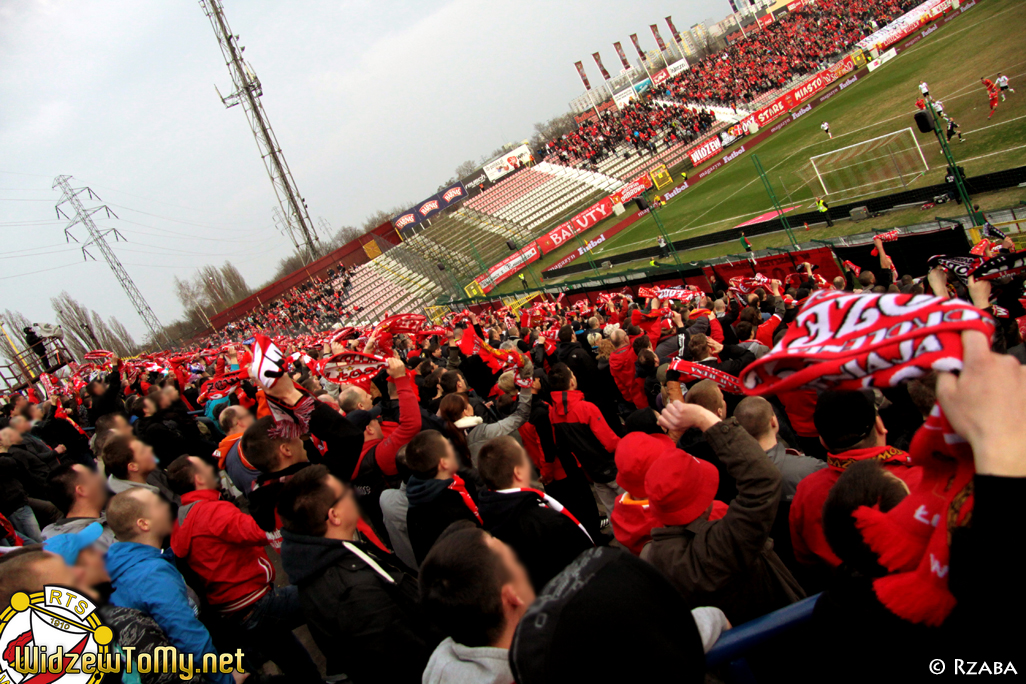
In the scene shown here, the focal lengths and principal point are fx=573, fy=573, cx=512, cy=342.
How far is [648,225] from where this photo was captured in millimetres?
37969

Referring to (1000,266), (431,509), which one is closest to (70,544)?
(431,509)

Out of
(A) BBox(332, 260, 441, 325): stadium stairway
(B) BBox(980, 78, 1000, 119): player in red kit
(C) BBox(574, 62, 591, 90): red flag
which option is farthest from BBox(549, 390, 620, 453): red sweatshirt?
(C) BBox(574, 62, 591, 90): red flag

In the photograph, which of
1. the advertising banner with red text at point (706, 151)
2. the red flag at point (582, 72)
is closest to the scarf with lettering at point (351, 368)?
the advertising banner with red text at point (706, 151)

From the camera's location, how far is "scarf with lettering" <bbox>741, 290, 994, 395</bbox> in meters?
1.32

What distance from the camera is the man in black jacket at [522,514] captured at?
3090 mm

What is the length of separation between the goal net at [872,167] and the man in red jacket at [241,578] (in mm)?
24610

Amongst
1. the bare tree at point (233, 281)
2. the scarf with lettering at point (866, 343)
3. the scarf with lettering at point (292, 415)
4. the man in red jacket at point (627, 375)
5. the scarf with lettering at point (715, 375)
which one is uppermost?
the bare tree at point (233, 281)

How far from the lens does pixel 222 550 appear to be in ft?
12.7

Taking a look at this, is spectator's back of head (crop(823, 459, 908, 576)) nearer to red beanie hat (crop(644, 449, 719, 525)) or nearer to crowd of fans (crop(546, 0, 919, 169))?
red beanie hat (crop(644, 449, 719, 525))

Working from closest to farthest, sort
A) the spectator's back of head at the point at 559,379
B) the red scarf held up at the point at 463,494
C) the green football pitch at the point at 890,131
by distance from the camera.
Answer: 1. the red scarf held up at the point at 463,494
2. the spectator's back of head at the point at 559,379
3. the green football pitch at the point at 890,131

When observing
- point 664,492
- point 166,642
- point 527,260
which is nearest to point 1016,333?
point 664,492

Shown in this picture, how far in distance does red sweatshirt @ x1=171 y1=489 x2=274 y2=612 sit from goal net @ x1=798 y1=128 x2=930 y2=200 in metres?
24.7

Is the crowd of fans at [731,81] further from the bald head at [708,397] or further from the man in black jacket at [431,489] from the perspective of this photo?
the man in black jacket at [431,489]

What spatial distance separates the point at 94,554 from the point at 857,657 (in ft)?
12.5
